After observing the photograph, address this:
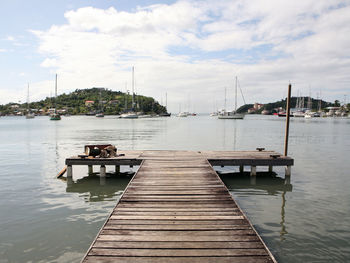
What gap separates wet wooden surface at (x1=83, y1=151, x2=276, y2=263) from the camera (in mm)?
4938

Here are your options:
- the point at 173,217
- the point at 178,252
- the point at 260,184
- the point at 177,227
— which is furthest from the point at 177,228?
the point at 260,184

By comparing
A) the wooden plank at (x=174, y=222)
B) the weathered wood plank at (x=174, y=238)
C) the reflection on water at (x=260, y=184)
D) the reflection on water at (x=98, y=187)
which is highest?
the wooden plank at (x=174, y=222)

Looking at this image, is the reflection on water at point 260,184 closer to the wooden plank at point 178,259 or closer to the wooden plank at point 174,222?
the wooden plank at point 174,222

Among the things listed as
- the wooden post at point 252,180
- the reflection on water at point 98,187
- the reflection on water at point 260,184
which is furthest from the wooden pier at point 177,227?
the wooden post at point 252,180

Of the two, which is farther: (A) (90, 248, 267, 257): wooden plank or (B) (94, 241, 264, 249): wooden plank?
(B) (94, 241, 264, 249): wooden plank

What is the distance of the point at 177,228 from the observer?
598 centimetres

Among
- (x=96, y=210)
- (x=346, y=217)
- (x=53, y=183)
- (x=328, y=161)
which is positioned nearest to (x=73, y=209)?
(x=96, y=210)

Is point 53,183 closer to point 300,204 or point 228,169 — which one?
point 228,169

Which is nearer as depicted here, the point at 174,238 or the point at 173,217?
the point at 174,238

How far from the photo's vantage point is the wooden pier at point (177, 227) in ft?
16.2

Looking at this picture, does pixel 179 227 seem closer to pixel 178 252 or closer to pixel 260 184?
pixel 178 252

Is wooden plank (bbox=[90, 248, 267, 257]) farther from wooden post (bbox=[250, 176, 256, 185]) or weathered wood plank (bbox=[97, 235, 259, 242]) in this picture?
wooden post (bbox=[250, 176, 256, 185])

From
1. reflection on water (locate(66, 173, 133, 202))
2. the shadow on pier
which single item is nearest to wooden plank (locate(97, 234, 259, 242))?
reflection on water (locate(66, 173, 133, 202))

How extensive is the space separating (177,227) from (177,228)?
51mm
